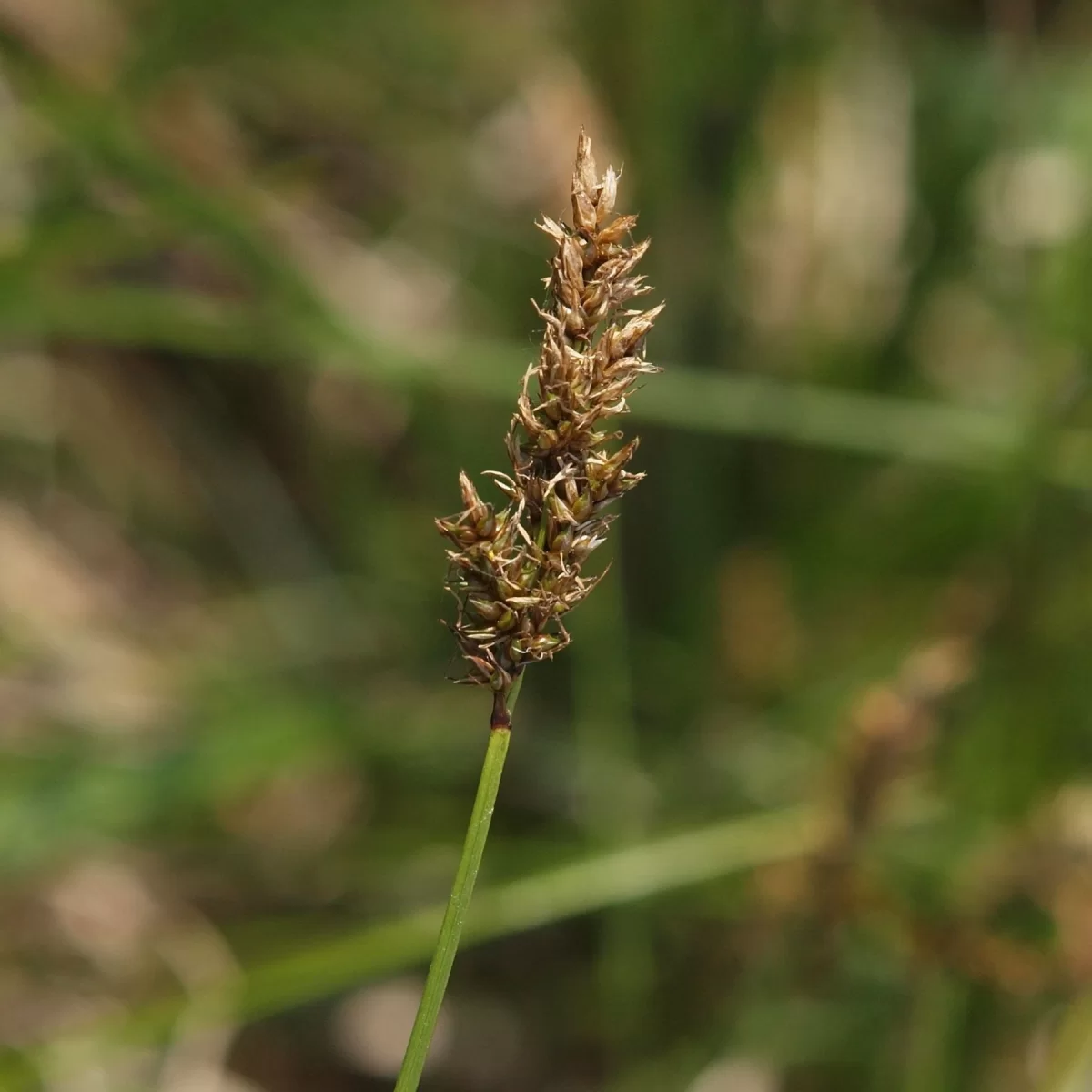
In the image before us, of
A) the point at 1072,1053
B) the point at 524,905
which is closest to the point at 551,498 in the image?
the point at 524,905

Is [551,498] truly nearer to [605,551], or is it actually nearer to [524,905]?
[524,905]

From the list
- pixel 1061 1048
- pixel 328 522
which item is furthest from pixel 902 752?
pixel 328 522

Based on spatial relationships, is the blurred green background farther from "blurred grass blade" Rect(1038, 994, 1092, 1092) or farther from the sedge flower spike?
the sedge flower spike

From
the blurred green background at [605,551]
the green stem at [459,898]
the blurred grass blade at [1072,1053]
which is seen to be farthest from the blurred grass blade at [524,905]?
the green stem at [459,898]

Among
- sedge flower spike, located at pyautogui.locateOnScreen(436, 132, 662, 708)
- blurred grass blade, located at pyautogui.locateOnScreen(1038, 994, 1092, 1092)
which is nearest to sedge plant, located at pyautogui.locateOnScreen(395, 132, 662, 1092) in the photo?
sedge flower spike, located at pyautogui.locateOnScreen(436, 132, 662, 708)

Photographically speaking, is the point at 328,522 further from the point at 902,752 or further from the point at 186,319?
the point at 902,752

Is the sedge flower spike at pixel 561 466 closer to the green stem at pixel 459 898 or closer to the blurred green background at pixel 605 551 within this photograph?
the green stem at pixel 459 898
